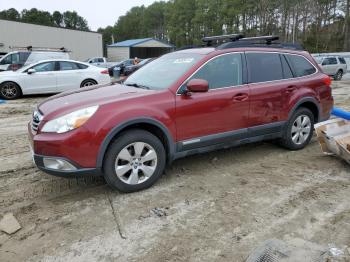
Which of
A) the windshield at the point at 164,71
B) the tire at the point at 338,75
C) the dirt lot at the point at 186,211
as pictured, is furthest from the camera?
the tire at the point at 338,75

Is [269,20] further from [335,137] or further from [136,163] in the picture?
[136,163]

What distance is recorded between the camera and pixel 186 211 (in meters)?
3.71

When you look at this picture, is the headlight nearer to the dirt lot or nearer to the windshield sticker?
the dirt lot

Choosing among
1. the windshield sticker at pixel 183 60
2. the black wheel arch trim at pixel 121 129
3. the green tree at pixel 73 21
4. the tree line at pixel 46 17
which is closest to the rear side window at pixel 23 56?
the windshield sticker at pixel 183 60

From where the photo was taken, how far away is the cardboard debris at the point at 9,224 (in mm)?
3385

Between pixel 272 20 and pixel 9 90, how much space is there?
43.0m

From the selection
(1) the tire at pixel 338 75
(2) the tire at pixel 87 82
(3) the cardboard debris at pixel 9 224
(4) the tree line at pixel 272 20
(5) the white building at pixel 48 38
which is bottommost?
(3) the cardboard debris at pixel 9 224

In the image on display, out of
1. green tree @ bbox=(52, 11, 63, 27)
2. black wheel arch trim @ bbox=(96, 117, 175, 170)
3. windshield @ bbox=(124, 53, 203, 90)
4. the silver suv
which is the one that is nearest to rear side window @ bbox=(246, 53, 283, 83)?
windshield @ bbox=(124, 53, 203, 90)

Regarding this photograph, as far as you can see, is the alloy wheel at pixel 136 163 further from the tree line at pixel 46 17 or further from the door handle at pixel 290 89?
the tree line at pixel 46 17

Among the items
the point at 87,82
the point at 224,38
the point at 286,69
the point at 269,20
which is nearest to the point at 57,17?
the point at 269,20

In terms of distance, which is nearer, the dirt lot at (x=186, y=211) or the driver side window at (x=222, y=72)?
the dirt lot at (x=186, y=211)

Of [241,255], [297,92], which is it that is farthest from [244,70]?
[241,255]

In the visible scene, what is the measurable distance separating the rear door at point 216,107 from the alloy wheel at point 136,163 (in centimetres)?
45

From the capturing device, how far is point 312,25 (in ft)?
151
